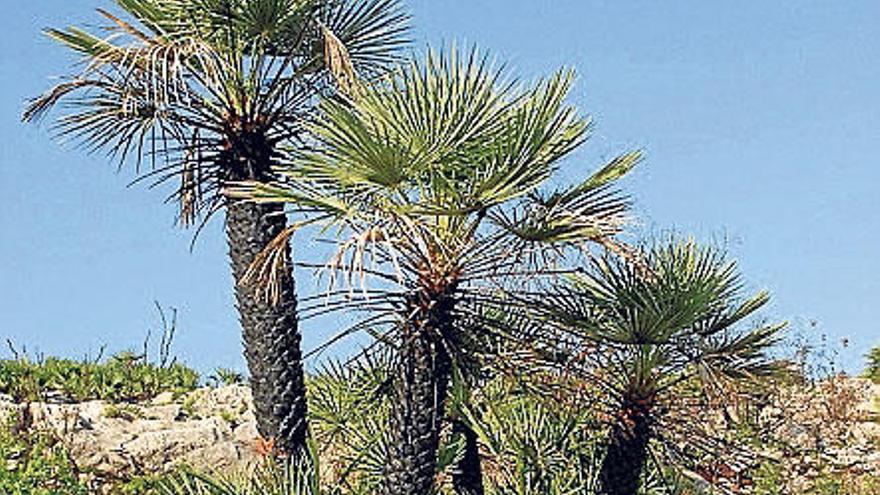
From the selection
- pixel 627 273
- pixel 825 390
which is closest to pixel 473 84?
pixel 627 273

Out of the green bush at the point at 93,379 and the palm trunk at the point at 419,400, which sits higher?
the green bush at the point at 93,379

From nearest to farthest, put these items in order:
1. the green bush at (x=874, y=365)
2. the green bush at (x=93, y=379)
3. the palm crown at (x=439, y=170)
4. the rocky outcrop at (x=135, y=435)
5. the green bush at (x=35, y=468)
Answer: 1. the palm crown at (x=439, y=170)
2. the green bush at (x=35, y=468)
3. the rocky outcrop at (x=135, y=435)
4. the green bush at (x=93, y=379)
5. the green bush at (x=874, y=365)

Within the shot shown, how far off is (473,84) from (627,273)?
49.9 inches

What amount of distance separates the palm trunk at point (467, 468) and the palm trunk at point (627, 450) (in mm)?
799

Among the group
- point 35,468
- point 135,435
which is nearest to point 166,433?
point 135,435

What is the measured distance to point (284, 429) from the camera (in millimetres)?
6855

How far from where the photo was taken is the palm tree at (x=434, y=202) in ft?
18.5

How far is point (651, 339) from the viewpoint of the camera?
6.41 m

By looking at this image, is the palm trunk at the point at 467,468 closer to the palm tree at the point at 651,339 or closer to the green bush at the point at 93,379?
the palm tree at the point at 651,339

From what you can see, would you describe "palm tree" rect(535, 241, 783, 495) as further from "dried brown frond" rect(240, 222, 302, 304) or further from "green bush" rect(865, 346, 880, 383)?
"green bush" rect(865, 346, 880, 383)

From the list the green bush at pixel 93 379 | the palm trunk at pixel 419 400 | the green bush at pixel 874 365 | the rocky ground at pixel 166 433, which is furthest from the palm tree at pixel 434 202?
the green bush at pixel 874 365

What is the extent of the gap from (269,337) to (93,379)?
442 centimetres

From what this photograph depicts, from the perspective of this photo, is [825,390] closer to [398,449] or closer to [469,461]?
[469,461]

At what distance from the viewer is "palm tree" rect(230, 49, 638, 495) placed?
5625 mm
